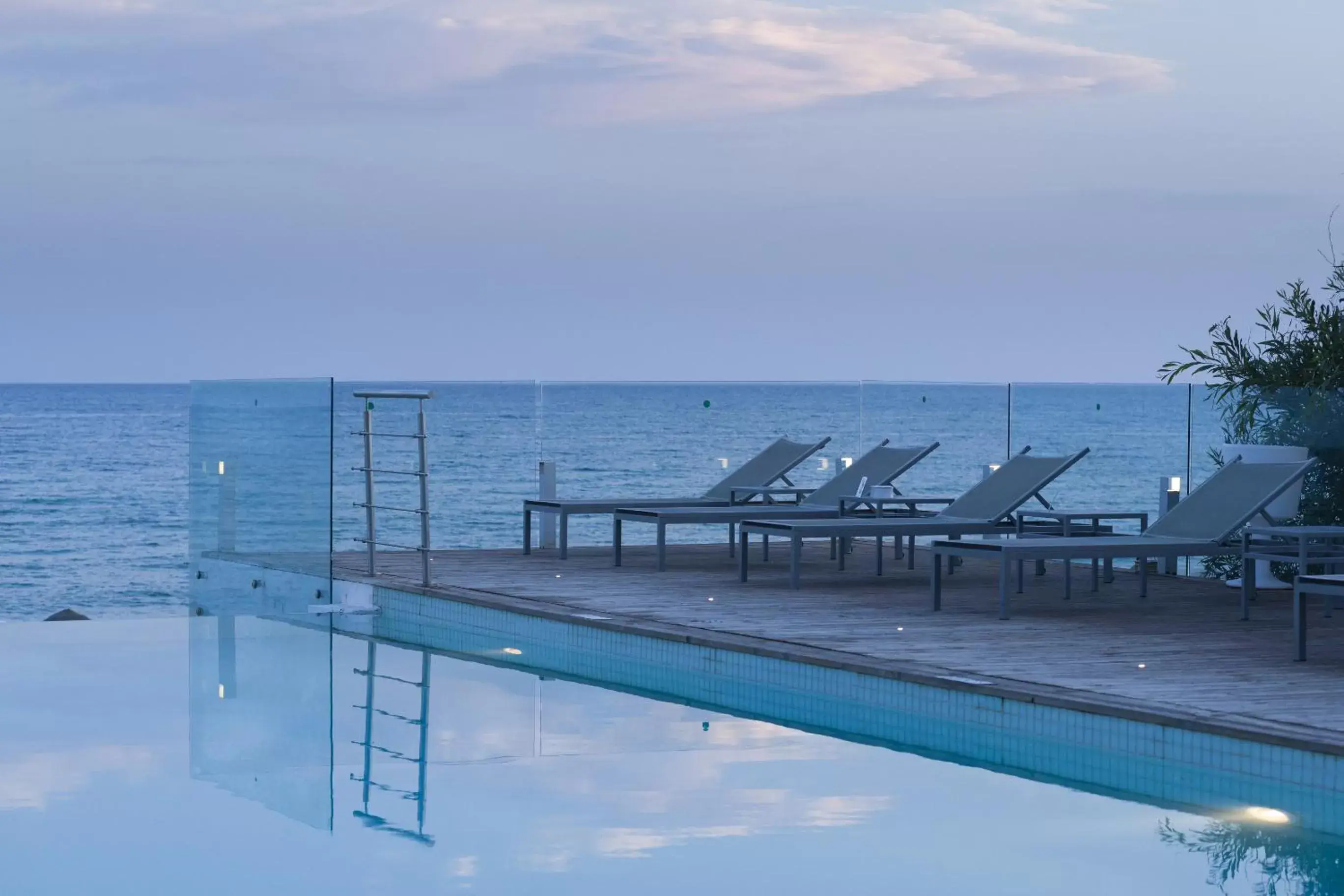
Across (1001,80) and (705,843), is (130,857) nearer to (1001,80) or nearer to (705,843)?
(705,843)

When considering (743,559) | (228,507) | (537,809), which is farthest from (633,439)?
(537,809)

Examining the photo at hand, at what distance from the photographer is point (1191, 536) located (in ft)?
26.9

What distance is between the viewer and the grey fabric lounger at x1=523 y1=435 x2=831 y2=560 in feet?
35.1

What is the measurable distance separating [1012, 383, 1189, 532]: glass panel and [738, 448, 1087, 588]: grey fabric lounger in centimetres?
108

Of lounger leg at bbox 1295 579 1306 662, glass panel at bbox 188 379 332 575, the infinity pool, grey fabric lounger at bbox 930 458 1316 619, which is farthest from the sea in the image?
lounger leg at bbox 1295 579 1306 662

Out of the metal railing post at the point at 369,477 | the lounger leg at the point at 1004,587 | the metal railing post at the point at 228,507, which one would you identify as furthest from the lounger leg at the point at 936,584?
the metal railing post at the point at 228,507

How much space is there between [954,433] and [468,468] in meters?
3.21

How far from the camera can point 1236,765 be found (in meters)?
5.11

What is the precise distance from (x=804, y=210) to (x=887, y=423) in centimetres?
1436

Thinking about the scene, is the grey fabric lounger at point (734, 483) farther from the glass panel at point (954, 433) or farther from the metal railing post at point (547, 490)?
the glass panel at point (954, 433)

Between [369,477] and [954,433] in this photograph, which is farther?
[954,433]

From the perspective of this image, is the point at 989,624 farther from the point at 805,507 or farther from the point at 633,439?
the point at 633,439

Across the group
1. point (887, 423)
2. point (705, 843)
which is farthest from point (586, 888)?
point (887, 423)

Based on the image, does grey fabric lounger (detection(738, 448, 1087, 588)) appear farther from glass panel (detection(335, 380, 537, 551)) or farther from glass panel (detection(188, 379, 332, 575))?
glass panel (detection(335, 380, 537, 551))
